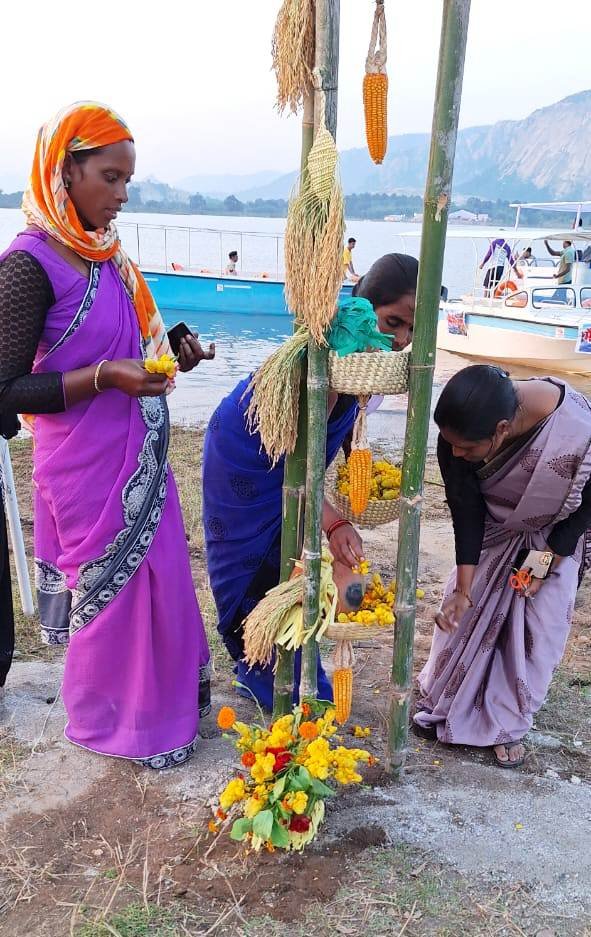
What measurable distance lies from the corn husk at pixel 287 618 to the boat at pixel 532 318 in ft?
41.3

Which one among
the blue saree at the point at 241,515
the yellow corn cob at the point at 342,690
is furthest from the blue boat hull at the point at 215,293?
the yellow corn cob at the point at 342,690

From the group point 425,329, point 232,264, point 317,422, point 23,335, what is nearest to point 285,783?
point 317,422

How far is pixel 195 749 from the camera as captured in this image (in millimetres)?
2805

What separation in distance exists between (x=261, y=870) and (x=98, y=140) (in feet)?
6.92

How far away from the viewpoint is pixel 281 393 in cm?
220

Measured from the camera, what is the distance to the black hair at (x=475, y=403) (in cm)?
241

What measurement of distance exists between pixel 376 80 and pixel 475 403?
0.95 metres

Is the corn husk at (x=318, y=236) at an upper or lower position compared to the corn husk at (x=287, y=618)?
upper

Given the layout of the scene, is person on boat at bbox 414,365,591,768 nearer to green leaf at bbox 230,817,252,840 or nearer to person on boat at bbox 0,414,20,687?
green leaf at bbox 230,817,252,840

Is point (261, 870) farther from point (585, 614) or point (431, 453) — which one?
point (431, 453)

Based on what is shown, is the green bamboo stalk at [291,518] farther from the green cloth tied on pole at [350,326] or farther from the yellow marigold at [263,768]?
the yellow marigold at [263,768]

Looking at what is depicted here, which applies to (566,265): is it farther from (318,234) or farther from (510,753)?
(318,234)

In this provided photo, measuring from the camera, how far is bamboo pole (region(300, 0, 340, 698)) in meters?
2.00

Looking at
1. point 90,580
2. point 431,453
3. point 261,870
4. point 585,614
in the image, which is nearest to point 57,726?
point 90,580
